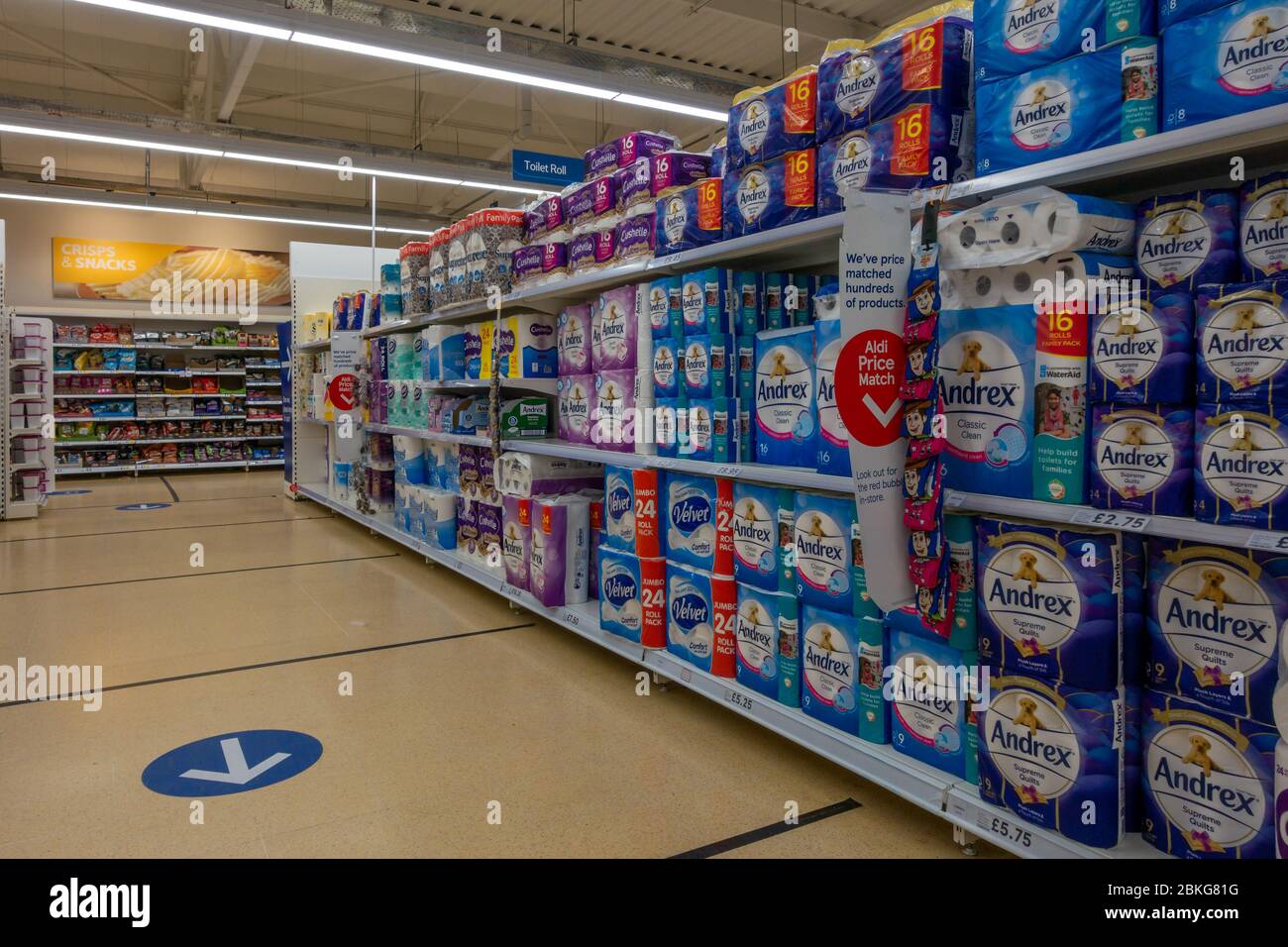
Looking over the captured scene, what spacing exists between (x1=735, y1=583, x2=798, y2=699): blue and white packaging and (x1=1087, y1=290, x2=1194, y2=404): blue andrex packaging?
1038mm

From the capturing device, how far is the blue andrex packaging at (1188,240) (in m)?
1.48

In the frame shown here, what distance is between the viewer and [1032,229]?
5.44 ft

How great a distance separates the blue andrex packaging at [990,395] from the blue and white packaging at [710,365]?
2.71 ft

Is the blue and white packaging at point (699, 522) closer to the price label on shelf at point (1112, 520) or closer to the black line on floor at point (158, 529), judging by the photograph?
the price label on shelf at point (1112, 520)

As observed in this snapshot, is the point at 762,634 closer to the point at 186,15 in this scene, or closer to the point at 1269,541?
the point at 1269,541

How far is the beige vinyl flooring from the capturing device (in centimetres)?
205

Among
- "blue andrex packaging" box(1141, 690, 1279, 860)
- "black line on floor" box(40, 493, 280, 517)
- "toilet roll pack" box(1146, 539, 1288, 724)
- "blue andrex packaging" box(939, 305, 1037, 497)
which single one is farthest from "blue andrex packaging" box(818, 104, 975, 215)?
"black line on floor" box(40, 493, 280, 517)

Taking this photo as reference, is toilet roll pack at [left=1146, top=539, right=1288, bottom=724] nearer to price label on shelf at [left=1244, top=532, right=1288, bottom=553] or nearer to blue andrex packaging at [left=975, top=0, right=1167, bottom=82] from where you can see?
price label on shelf at [left=1244, top=532, right=1288, bottom=553]

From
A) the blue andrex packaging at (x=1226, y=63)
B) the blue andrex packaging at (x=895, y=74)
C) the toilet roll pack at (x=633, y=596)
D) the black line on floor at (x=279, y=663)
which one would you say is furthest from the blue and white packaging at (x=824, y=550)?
the black line on floor at (x=279, y=663)

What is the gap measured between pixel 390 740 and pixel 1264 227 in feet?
8.28

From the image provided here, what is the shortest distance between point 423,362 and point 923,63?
3.82 metres

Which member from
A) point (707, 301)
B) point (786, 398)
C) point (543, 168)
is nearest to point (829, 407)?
point (786, 398)
